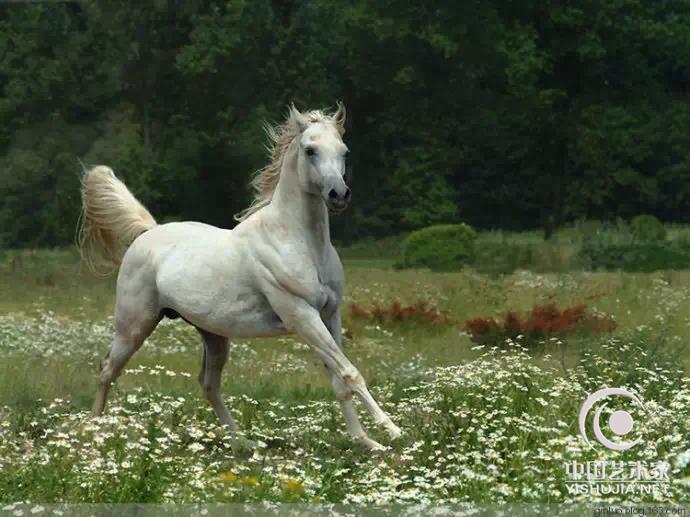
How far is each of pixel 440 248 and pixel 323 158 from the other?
1790cm

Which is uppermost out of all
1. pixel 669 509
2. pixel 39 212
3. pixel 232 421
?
pixel 669 509

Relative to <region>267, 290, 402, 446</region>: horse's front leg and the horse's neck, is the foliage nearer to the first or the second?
the horse's neck

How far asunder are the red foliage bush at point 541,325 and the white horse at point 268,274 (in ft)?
21.3

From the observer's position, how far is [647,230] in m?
29.1

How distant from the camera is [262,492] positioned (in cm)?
718

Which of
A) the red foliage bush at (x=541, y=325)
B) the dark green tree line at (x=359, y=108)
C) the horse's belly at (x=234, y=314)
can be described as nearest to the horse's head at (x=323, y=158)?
the horse's belly at (x=234, y=314)

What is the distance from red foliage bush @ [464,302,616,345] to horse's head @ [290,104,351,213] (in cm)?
723

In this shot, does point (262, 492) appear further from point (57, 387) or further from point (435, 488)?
point (57, 387)

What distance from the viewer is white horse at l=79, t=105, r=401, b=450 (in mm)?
9172

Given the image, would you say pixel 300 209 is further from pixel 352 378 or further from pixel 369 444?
pixel 369 444

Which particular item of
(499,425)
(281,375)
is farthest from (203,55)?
(499,425)

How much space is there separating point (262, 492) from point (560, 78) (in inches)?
1297

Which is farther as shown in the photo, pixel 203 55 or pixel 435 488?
pixel 203 55
